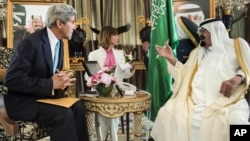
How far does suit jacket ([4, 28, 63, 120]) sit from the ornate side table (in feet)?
1.27

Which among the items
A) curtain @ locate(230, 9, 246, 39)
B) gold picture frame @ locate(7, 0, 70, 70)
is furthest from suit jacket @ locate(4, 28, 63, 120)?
curtain @ locate(230, 9, 246, 39)

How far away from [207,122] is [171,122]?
1.00ft

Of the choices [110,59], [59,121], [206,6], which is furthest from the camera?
[206,6]

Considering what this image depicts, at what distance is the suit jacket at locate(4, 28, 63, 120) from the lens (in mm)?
2461

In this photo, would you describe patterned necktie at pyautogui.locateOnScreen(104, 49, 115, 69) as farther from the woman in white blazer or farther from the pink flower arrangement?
the pink flower arrangement

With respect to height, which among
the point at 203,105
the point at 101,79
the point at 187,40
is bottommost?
the point at 203,105

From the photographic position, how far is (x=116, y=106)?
2.73 m

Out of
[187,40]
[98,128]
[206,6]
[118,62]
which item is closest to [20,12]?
[118,62]

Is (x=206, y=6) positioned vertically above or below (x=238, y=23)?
above

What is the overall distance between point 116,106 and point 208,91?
31.7 inches

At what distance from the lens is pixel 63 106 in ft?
8.27

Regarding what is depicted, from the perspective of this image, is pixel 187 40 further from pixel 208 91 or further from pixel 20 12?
pixel 20 12

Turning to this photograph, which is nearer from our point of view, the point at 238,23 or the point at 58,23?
the point at 58,23

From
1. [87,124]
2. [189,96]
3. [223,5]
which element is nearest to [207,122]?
[189,96]
